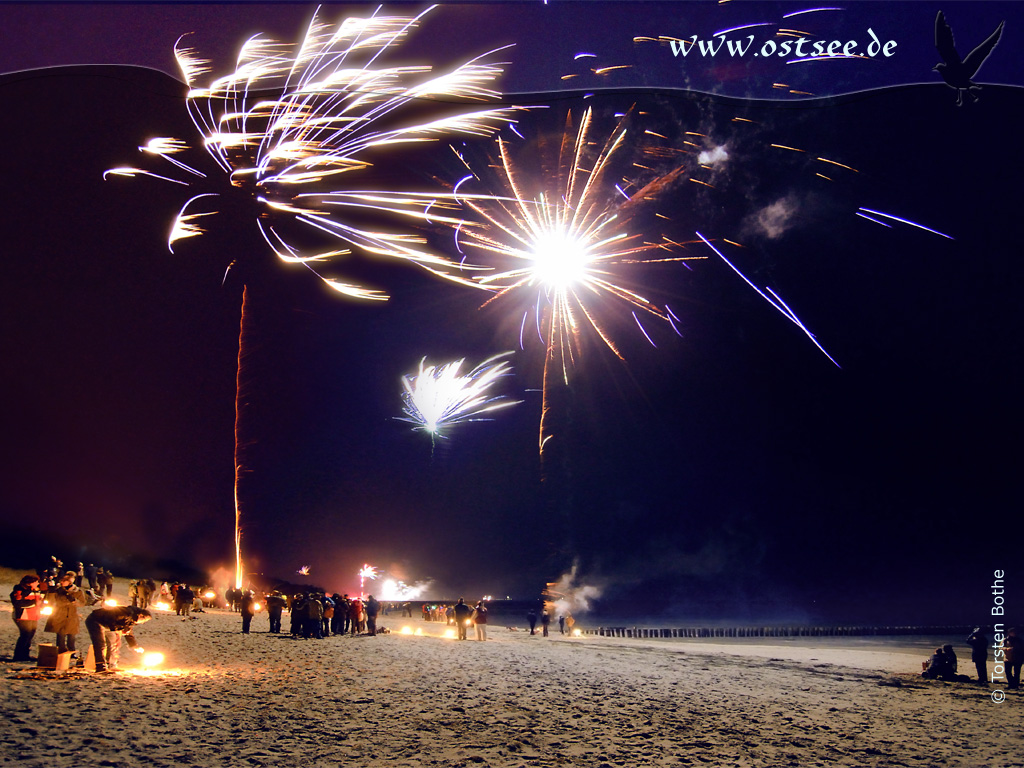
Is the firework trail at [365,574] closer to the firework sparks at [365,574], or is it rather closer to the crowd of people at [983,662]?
the firework sparks at [365,574]

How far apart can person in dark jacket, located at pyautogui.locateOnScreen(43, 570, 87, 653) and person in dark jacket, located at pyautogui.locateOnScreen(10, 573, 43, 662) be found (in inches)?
7.3

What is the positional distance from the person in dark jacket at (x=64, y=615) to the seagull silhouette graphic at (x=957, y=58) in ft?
58.3

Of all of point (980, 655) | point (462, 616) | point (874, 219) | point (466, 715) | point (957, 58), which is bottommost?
point (462, 616)

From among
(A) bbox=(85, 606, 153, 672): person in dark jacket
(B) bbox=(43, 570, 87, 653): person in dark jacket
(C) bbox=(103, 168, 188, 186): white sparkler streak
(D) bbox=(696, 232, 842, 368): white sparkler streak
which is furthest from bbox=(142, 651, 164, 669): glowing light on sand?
(D) bbox=(696, 232, 842, 368): white sparkler streak

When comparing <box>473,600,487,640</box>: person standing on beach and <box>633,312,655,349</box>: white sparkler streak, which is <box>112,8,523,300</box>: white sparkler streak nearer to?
<box>473,600,487,640</box>: person standing on beach

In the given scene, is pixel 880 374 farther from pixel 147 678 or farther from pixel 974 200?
pixel 147 678

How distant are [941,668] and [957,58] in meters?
12.6

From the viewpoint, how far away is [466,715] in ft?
27.8

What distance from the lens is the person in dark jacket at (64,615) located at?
30.2ft

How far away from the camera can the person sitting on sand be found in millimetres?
14055

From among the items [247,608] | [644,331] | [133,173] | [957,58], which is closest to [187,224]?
[133,173]

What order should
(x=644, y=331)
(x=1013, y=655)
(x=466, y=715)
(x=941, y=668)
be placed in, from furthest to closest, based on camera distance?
(x=644, y=331) < (x=941, y=668) < (x=1013, y=655) < (x=466, y=715)

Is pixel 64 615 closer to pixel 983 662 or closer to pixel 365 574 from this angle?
pixel 983 662

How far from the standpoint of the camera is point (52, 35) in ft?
42.5
